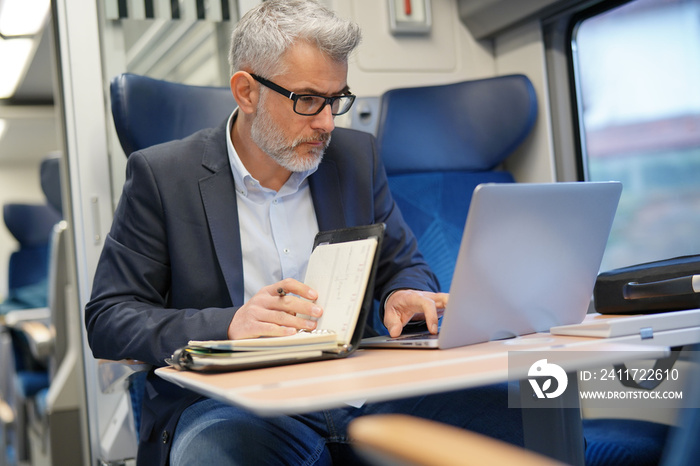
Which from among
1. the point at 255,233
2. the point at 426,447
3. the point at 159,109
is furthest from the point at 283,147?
the point at 426,447

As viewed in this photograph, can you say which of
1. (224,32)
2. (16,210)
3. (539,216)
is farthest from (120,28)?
(16,210)

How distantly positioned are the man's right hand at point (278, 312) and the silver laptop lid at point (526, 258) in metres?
0.26

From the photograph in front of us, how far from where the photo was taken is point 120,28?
255cm

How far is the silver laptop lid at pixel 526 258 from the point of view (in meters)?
1.17

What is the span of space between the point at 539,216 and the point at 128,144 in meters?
1.30

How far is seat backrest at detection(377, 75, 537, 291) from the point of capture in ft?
8.14

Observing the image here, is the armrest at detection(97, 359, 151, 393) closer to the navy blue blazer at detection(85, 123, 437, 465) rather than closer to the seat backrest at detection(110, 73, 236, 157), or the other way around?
the navy blue blazer at detection(85, 123, 437, 465)

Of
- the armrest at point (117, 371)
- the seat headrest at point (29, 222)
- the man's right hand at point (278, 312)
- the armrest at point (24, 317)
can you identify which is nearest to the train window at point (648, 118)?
the man's right hand at point (278, 312)

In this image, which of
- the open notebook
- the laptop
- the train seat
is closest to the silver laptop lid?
the laptop

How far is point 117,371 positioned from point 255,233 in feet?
1.64

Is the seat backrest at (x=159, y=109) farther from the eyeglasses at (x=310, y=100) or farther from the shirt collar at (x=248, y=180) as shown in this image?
the eyeglasses at (x=310, y=100)

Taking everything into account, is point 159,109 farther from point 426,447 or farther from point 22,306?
point 22,306

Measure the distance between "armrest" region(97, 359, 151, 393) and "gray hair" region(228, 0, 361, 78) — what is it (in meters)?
0.76

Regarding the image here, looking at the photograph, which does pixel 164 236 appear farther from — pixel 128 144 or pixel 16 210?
pixel 16 210
